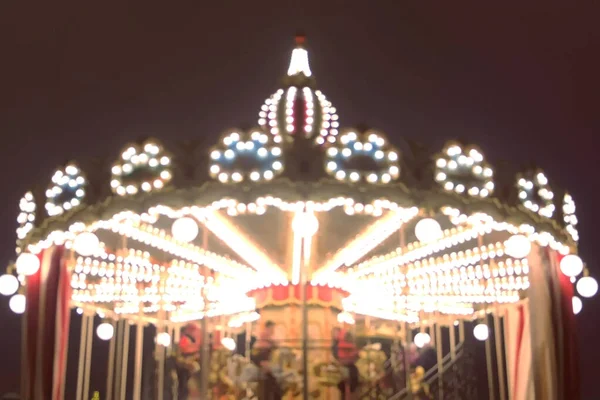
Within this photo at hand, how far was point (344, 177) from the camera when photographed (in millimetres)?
7723

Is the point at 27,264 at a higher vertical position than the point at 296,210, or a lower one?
lower

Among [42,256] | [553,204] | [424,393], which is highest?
[553,204]

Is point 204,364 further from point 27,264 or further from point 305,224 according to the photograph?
point 27,264

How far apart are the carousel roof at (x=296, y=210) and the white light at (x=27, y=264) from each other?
16 mm

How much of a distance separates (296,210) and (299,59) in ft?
10.2

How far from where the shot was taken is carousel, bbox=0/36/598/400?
7844 mm

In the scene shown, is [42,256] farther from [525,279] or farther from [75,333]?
[75,333]

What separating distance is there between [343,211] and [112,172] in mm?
2586

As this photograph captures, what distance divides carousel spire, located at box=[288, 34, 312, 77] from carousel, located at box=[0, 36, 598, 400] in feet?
0.10

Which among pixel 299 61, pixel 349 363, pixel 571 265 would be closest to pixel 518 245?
Answer: pixel 571 265

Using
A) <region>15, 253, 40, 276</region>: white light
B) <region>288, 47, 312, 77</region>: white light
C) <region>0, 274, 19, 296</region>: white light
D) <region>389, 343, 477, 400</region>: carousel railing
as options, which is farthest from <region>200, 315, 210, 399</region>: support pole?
<region>288, 47, 312, 77</region>: white light

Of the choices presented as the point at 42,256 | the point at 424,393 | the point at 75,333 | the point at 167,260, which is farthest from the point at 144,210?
the point at 75,333

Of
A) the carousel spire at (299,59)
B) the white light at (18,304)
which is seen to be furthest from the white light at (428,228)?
the white light at (18,304)

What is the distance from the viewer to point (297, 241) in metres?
9.91
